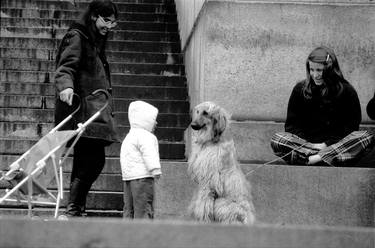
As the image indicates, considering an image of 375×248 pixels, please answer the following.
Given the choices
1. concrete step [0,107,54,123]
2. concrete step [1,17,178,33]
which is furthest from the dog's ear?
concrete step [1,17,178,33]

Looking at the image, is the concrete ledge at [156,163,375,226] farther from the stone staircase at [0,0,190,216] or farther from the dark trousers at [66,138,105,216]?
the stone staircase at [0,0,190,216]

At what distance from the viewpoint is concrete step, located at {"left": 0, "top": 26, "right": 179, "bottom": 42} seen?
13391mm

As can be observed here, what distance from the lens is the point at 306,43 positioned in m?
9.76

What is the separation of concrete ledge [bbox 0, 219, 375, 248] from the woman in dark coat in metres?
3.19

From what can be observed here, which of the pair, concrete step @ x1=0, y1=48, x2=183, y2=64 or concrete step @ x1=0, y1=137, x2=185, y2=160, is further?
concrete step @ x1=0, y1=48, x2=183, y2=64

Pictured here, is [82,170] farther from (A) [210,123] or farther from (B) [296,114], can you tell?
(B) [296,114]

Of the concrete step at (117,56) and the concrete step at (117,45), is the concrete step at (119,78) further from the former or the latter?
the concrete step at (117,45)

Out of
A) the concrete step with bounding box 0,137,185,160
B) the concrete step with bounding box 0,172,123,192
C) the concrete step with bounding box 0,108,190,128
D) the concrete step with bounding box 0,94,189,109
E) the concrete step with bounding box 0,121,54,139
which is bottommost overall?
the concrete step with bounding box 0,172,123,192

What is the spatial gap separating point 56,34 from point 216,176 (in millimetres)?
6481

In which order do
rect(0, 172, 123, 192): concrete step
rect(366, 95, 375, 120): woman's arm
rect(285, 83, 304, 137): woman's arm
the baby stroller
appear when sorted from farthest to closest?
rect(0, 172, 123, 192): concrete step < rect(366, 95, 375, 120): woman's arm < rect(285, 83, 304, 137): woman's arm < the baby stroller

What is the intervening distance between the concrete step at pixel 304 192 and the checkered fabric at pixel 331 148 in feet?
0.48

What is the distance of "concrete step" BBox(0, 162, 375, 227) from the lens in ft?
27.8

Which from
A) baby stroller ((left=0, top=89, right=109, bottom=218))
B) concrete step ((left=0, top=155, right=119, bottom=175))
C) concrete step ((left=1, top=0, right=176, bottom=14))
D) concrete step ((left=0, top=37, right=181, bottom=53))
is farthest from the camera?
concrete step ((left=1, top=0, right=176, bottom=14))

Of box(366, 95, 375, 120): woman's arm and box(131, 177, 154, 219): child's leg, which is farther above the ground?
box(366, 95, 375, 120): woman's arm
